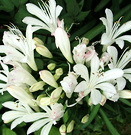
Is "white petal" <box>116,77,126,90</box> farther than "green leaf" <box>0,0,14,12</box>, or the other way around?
"green leaf" <box>0,0,14,12</box>

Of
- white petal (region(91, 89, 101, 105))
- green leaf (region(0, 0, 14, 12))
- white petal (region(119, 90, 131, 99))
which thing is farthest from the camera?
green leaf (region(0, 0, 14, 12))

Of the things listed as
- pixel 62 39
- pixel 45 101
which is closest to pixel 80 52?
pixel 62 39

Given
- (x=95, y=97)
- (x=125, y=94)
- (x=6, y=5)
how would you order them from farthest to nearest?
(x=6, y=5) < (x=125, y=94) < (x=95, y=97)

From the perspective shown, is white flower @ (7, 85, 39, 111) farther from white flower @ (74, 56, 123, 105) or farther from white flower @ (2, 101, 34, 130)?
white flower @ (74, 56, 123, 105)

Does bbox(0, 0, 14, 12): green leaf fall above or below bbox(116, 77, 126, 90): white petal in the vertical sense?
above

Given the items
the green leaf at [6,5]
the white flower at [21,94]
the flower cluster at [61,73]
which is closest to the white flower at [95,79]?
the flower cluster at [61,73]

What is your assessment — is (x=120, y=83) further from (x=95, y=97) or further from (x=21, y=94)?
(x=21, y=94)

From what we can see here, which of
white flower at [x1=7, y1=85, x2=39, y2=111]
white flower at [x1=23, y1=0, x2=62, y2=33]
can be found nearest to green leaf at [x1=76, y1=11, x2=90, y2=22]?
white flower at [x1=23, y1=0, x2=62, y2=33]


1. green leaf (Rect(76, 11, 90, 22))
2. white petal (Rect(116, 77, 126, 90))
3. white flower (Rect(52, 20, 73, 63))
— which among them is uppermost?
green leaf (Rect(76, 11, 90, 22))
